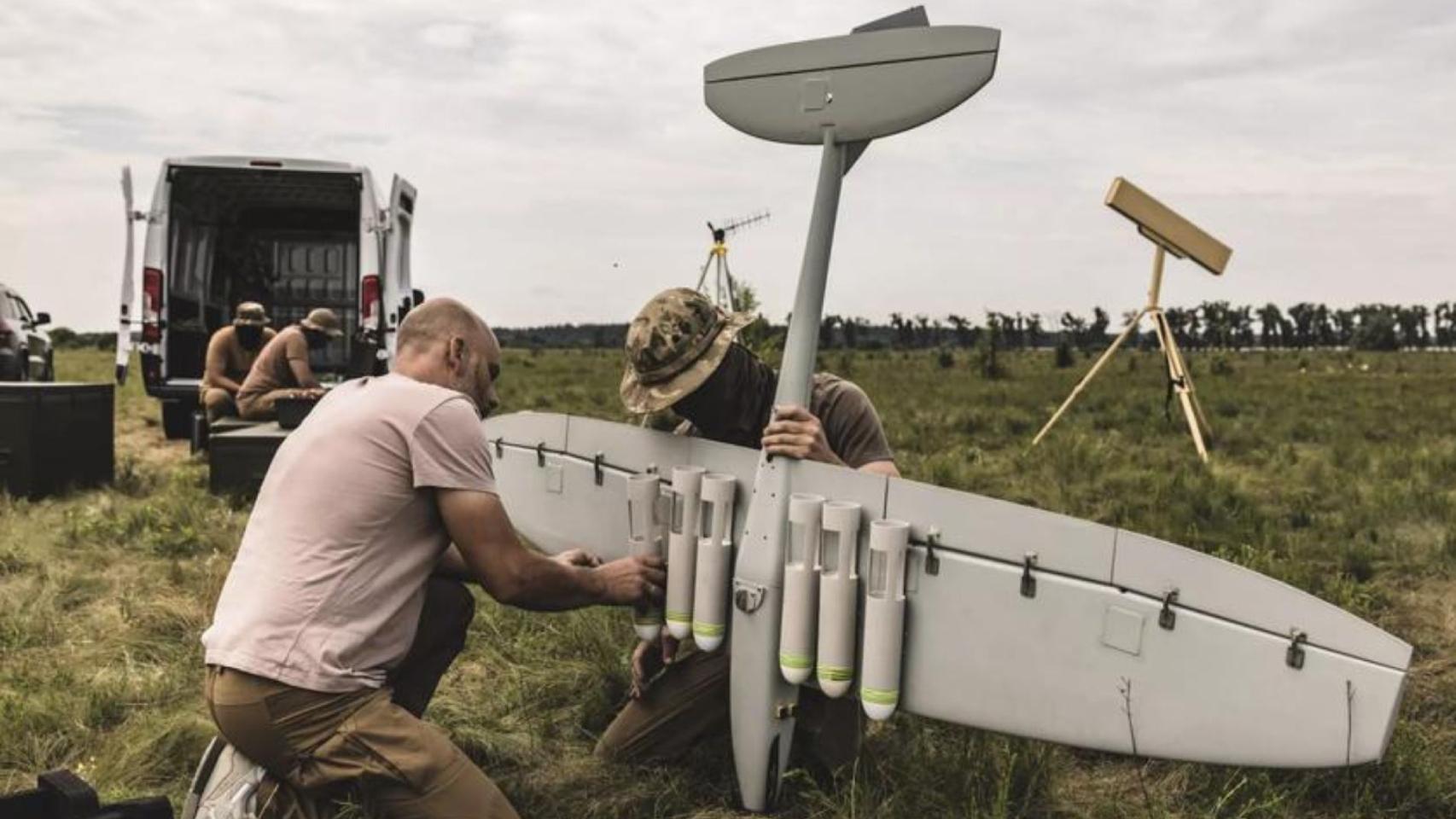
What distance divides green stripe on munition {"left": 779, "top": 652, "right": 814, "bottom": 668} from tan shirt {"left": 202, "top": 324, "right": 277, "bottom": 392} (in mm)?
7922

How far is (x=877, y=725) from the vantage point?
4.20 meters

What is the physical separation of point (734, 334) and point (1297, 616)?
176 centimetres

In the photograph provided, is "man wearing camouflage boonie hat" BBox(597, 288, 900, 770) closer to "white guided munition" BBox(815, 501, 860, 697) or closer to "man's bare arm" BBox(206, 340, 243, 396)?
"white guided munition" BBox(815, 501, 860, 697)

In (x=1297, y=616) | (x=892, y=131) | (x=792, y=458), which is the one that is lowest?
(x=1297, y=616)

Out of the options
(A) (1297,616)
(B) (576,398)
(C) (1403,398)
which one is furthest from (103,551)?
(C) (1403,398)

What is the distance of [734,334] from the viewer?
3.72 meters

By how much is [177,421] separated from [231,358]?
310cm

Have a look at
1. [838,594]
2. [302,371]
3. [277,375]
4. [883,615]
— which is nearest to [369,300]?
[277,375]

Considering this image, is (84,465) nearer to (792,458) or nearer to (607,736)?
(607,736)

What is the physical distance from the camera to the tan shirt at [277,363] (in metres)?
9.10

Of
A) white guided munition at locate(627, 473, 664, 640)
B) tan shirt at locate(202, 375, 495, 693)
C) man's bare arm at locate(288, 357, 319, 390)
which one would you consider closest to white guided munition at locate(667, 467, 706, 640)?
white guided munition at locate(627, 473, 664, 640)

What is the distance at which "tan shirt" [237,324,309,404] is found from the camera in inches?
358

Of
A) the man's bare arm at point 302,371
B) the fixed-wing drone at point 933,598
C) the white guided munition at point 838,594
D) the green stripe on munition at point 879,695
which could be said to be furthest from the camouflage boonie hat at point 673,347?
the man's bare arm at point 302,371

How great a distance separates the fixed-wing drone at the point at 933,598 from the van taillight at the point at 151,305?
8370 millimetres
